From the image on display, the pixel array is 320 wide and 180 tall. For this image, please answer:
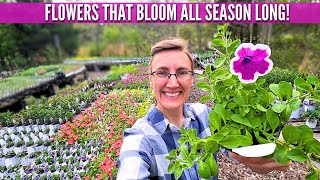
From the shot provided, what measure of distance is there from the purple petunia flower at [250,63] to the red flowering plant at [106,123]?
1.12 m

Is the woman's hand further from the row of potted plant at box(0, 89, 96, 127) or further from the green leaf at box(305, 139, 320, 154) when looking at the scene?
the row of potted plant at box(0, 89, 96, 127)

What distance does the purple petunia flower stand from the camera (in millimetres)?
801

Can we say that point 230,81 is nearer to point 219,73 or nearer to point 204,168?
point 219,73

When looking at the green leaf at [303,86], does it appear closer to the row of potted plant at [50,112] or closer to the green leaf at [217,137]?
the green leaf at [217,137]

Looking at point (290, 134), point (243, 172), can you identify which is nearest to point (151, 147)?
point (290, 134)

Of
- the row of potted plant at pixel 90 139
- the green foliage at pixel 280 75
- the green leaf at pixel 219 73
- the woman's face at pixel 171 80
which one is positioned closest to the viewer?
the green leaf at pixel 219 73

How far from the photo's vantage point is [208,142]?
763 mm

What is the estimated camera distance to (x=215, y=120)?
2.65 feet

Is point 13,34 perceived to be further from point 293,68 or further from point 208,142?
point 208,142

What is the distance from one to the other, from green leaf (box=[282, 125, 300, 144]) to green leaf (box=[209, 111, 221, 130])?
14 cm

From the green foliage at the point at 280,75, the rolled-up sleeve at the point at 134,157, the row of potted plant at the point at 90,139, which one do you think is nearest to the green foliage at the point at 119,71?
the row of potted plant at the point at 90,139

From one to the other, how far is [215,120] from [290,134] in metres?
0.16

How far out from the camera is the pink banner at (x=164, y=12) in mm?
2010

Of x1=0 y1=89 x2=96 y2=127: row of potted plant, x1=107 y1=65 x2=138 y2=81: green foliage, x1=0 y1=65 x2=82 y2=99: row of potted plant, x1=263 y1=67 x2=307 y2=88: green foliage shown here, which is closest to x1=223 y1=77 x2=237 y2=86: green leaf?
x1=263 y1=67 x2=307 y2=88: green foliage
